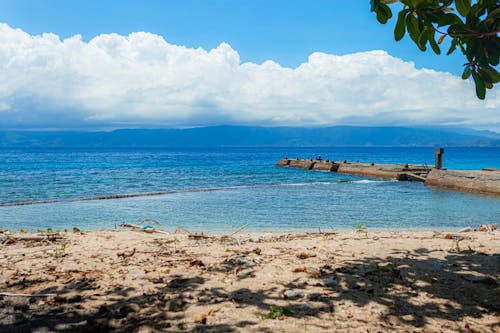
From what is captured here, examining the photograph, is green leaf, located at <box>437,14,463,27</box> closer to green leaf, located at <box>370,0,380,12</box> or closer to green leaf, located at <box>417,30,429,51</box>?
green leaf, located at <box>417,30,429,51</box>

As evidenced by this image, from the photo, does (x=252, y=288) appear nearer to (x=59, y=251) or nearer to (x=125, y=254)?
(x=125, y=254)

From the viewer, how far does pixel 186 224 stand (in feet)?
49.3

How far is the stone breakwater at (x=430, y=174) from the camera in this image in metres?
25.3

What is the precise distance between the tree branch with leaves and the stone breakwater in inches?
902

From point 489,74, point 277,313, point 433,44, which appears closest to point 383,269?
point 277,313

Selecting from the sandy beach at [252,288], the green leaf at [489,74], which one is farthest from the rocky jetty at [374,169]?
the green leaf at [489,74]

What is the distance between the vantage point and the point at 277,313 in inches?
176

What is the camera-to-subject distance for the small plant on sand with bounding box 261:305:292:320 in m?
4.40

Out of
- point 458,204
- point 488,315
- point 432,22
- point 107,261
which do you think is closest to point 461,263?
point 488,315

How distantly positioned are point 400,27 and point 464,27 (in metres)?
0.74

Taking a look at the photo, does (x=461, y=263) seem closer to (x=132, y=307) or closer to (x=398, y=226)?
(x=132, y=307)

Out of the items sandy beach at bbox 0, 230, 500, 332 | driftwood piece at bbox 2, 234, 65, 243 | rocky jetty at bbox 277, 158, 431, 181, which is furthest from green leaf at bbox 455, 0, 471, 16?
rocky jetty at bbox 277, 158, 431, 181

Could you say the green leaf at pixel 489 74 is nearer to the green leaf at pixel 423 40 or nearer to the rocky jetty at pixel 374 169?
the green leaf at pixel 423 40

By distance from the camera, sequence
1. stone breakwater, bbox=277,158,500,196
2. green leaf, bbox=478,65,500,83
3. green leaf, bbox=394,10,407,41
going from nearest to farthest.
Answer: green leaf, bbox=394,10,407,41 → green leaf, bbox=478,65,500,83 → stone breakwater, bbox=277,158,500,196
